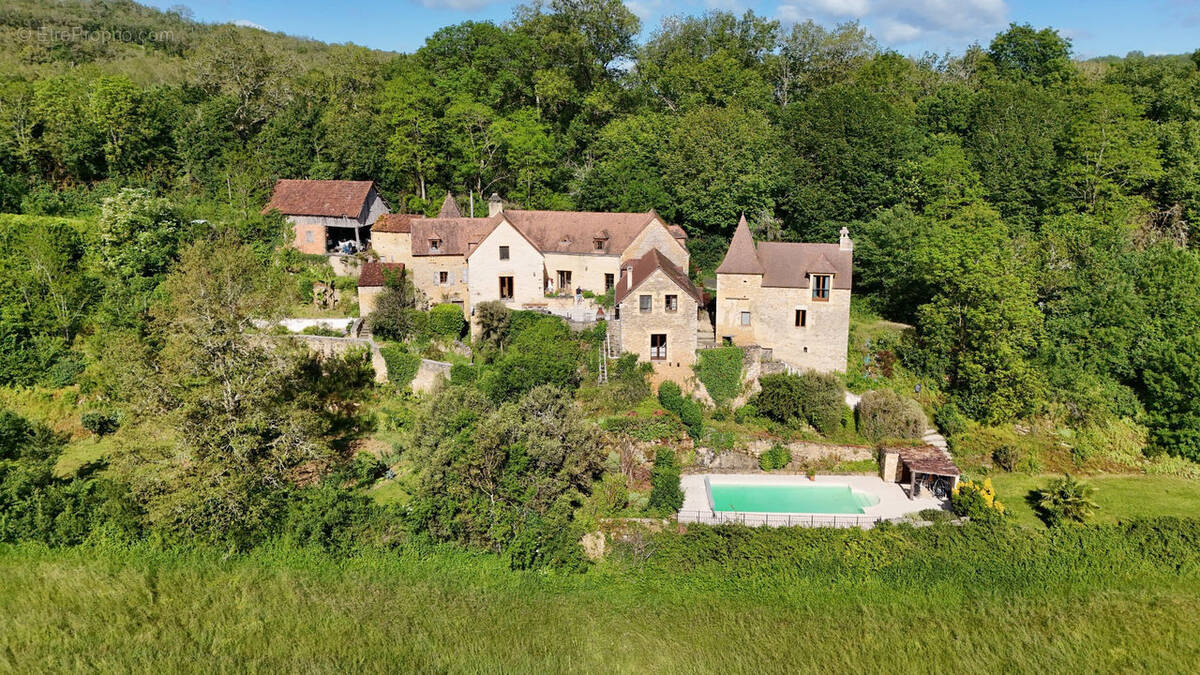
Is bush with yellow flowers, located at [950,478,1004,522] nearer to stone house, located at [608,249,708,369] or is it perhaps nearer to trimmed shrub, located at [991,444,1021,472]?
trimmed shrub, located at [991,444,1021,472]

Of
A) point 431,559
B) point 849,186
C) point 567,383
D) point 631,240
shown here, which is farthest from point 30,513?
point 849,186

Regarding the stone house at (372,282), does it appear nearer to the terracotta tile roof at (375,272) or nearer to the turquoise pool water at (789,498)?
the terracotta tile roof at (375,272)

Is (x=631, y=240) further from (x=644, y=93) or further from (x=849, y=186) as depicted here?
(x=644, y=93)

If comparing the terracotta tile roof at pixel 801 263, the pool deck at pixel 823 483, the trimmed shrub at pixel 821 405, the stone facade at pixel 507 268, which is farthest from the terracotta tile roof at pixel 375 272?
the trimmed shrub at pixel 821 405

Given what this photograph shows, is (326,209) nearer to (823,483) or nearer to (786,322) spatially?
(786,322)

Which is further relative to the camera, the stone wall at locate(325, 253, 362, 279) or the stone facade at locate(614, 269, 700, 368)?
the stone wall at locate(325, 253, 362, 279)

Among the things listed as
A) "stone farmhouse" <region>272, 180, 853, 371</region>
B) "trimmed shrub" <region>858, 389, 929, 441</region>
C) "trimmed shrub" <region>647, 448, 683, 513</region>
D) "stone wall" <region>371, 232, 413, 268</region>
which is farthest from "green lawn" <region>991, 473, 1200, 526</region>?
"stone wall" <region>371, 232, 413, 268</region>

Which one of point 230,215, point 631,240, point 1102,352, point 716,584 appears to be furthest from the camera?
point 230,215
